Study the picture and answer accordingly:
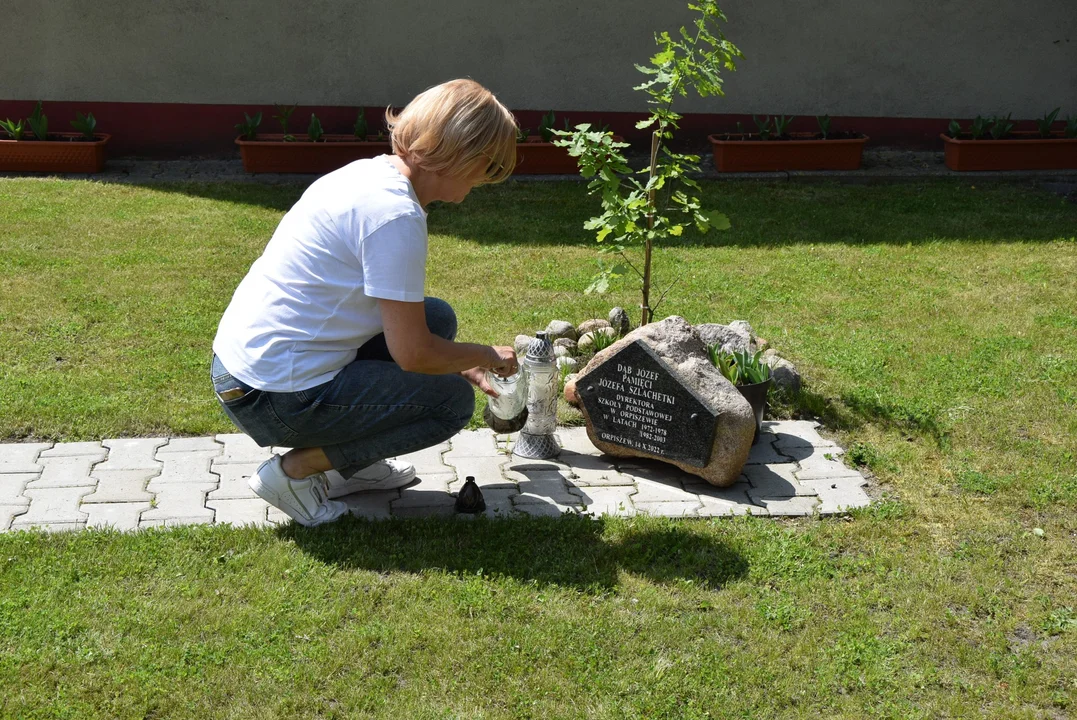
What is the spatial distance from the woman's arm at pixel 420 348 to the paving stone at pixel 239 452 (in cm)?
116

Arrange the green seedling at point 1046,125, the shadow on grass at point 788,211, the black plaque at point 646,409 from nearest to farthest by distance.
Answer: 1. the black plaque at point 646,409
2. the shadow on grass at point 788,211
3. the green seedling at point 1046,125

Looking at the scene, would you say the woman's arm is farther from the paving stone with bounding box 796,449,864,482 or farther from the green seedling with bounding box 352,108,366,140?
the green seedling with bounding box 352,108,366,140

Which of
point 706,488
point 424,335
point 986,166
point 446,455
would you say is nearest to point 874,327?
point 706,488

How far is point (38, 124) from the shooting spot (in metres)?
9.51

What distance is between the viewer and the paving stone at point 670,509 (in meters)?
4.05

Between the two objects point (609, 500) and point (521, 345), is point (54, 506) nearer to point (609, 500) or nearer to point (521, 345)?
point (609, 500)

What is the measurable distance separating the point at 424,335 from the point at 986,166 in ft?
27.8

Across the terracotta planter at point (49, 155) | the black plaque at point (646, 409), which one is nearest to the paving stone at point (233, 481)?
the black plaque at point (646, 409)

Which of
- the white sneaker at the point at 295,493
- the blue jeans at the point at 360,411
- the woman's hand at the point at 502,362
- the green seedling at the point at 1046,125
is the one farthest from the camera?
the green seedling at the point at 1046,125

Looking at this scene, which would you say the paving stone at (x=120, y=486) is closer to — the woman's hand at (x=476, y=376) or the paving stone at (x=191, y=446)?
the paving stone at (x=191, y=446)

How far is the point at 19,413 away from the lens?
4.71 m

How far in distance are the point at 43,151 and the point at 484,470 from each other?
6.99 meters

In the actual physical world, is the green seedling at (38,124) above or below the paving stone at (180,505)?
above

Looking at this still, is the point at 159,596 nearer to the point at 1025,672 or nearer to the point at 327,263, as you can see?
the point at 327,263
